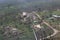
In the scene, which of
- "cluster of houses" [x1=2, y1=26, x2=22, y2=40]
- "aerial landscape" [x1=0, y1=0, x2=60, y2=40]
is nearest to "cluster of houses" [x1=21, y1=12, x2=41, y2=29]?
"aerial landscape" [x1=0, y1=0, x2=60, y2=40]

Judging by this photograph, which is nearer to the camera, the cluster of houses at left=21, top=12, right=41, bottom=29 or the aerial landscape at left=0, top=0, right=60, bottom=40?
the aerial landscape at left=0, top=0, right=60, bottom=40

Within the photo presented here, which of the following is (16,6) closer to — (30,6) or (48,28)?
(30,6)

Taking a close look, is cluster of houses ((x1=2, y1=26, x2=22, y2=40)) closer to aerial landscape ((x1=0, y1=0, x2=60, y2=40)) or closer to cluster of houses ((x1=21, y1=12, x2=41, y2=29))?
aerial landscape ((x1=0, y1=0, x2=60, y2=40))

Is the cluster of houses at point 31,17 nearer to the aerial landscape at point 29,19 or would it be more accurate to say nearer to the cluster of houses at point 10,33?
the aerial landscape at point 29,19

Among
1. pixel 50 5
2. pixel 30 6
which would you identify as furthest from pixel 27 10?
pixel 50 5

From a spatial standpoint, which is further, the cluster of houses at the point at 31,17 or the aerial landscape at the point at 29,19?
the cluster of houses at the point at 31,17

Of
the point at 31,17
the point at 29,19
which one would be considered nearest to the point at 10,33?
the point at 29,19

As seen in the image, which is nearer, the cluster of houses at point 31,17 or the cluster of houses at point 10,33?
the cluster of houses at point 10,33

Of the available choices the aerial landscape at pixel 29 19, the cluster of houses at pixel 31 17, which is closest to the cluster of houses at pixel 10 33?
the aerial landscape at pixel 29 19
